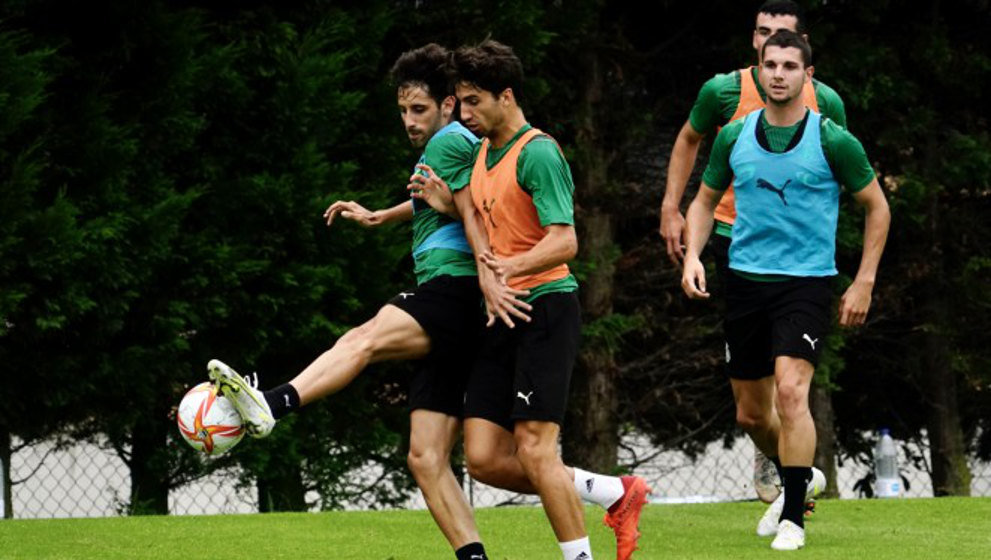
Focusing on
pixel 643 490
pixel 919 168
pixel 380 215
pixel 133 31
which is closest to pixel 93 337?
pixel 133 31

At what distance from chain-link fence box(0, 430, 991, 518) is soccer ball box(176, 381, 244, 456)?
5.59 m

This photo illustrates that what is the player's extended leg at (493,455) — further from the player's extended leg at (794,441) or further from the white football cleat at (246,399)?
the player's extended leg at (794,441)

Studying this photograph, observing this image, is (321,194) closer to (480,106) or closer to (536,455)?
(480,106)

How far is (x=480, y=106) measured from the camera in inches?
217

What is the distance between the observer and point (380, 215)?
21.6 ft

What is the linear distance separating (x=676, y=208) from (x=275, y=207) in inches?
141

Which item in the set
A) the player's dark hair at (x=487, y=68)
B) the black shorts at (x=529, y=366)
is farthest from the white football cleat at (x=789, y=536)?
the player's dark hair at (x=487, y=68)

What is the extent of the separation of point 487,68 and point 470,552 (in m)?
1.62

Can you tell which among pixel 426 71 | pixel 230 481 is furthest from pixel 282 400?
pixel 230 481

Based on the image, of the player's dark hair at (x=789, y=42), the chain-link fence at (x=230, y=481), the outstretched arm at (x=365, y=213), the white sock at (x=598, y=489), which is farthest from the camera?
the chain-link fence at (x=230, y=481)

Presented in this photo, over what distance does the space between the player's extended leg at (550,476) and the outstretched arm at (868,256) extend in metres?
1.69

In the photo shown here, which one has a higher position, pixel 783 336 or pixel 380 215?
pixel 380 215

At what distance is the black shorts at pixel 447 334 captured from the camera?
5.78 metres

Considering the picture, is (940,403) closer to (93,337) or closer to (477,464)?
(93,337)
